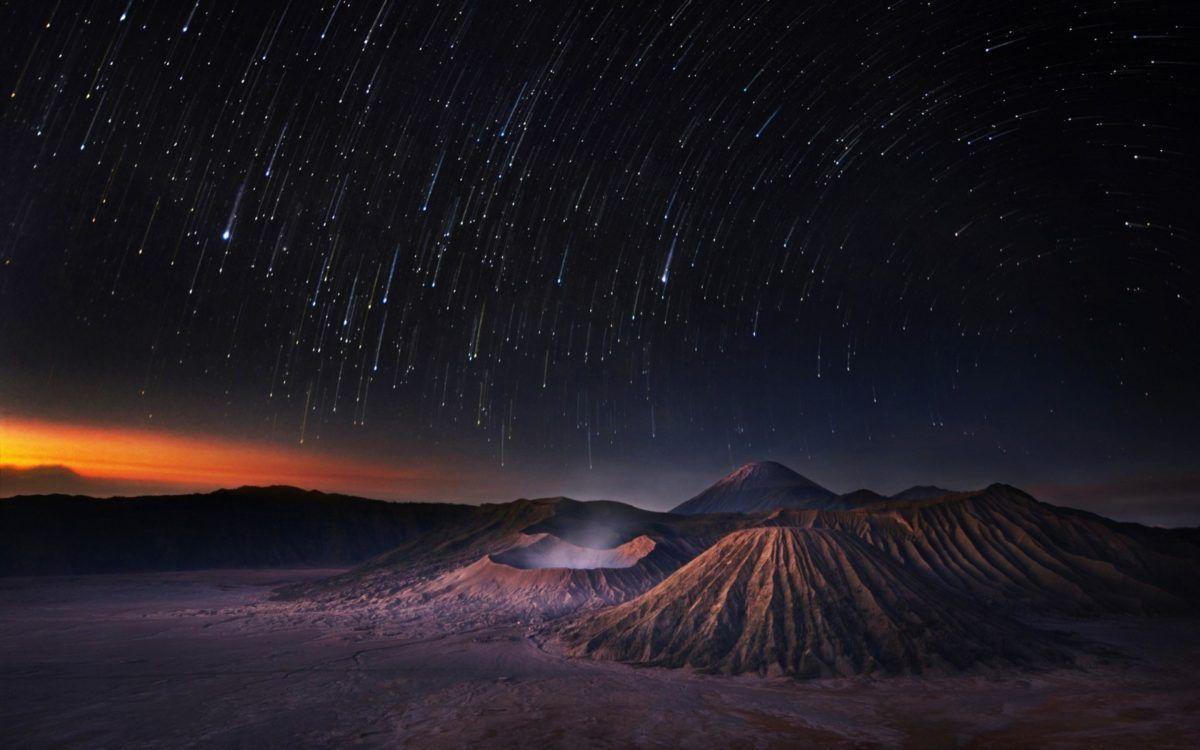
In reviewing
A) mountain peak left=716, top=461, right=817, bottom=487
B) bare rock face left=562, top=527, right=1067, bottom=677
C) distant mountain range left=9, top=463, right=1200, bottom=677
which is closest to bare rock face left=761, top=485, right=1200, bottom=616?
distant mountain range left=9, top=463, right=1200, bottom=677

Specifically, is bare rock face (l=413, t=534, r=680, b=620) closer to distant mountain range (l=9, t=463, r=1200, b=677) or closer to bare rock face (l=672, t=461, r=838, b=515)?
distant mountain range (l=9, t=463, r=1200, b=677)

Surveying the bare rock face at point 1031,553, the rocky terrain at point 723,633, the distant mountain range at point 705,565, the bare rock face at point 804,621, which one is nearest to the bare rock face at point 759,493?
the distant mountain range at point 705,565

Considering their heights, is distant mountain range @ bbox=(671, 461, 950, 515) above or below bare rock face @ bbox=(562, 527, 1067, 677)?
above

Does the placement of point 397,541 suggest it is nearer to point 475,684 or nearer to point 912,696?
point 475,684

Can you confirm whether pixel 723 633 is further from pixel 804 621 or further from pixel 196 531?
pixel 196 531

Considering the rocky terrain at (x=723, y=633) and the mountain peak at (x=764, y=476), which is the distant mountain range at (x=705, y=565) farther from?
the mountain peak at (x=764, y=476)

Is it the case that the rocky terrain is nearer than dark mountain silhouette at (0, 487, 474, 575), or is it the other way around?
the rocky terrain

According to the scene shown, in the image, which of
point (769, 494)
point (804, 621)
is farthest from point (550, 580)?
point (769, 494)
